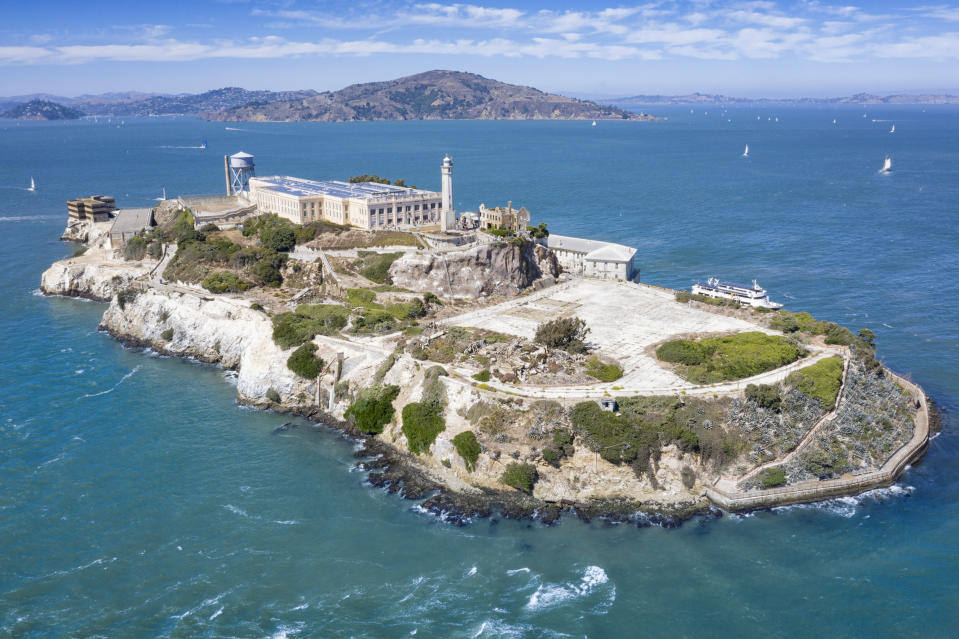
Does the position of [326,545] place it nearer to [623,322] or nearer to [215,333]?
[215,333]

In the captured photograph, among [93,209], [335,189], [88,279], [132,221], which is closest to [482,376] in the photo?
[335,189]

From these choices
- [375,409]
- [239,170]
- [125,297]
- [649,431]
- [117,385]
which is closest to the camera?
[649,431]

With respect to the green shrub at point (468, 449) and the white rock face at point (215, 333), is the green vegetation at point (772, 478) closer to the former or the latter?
the green shrub at point (468, 449)

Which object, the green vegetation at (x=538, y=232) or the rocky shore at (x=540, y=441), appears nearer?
the rocky shore at (x=540, y=441)

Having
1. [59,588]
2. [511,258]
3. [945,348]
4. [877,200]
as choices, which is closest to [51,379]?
[59,588]

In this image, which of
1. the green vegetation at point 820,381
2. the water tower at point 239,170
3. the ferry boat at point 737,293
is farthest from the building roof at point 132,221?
the green vegetation at point 820,381
